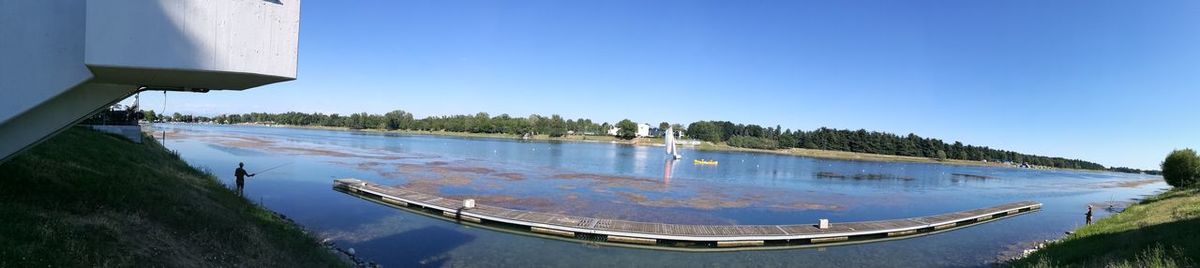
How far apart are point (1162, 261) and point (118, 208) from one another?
804 inches

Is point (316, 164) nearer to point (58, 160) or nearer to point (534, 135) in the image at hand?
point (58, 160)

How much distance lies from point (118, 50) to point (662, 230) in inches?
784

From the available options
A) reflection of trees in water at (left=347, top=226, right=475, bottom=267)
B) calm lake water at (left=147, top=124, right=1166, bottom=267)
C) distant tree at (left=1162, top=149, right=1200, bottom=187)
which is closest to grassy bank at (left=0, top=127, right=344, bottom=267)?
reflection of trees in water at (left=347, top=226, right=475, bottom=267)

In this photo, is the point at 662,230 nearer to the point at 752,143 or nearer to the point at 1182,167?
the point at 1182,167

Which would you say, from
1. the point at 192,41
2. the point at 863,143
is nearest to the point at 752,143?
the point at 863,143

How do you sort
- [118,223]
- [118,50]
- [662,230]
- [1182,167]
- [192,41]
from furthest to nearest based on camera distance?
1. [1182,167]
2. [662,230]
3. [118,223]
4. [192,41]
5. [118,50]

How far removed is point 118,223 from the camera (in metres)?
8.84

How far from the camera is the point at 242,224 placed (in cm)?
1376

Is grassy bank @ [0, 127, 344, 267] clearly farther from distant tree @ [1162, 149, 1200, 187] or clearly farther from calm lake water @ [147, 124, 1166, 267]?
distant tree @ [1162, 149, 1200, 187]

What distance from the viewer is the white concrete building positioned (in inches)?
167

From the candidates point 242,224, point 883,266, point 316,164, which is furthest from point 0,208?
point 316,164

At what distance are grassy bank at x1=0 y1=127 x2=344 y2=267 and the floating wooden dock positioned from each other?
8.75m

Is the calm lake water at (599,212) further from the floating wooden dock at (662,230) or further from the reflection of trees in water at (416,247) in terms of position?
the floating wooden dock at (662,230)

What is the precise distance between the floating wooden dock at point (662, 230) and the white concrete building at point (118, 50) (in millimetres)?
17242
